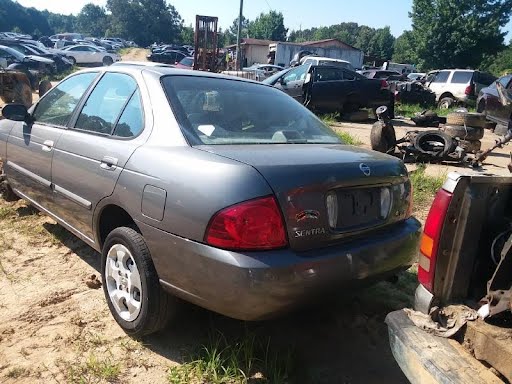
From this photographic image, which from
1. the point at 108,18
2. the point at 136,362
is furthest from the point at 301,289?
the point at 108,18

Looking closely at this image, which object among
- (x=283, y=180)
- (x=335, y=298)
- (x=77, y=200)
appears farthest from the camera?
(x=77, y=200)

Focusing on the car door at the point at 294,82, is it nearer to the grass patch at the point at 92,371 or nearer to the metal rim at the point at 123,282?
the metal rim at the point at 123,282

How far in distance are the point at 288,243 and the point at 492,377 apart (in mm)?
1003

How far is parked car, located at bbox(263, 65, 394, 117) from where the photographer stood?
13297mm

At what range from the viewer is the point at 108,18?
101 metres

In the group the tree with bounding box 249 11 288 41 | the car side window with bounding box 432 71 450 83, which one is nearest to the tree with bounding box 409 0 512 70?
the car side window with bounding box 432 71 450 83

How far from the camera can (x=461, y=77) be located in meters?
20.2

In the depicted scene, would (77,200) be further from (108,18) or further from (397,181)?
(108,18)

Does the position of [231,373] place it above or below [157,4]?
below

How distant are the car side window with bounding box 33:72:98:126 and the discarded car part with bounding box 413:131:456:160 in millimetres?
6152

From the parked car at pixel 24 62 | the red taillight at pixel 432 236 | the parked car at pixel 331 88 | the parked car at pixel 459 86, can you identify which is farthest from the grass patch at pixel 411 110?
the parked car at pixel 24 62

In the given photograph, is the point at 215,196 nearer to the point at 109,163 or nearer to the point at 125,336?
the point at 109,163

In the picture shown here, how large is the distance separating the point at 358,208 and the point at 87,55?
37.9 m

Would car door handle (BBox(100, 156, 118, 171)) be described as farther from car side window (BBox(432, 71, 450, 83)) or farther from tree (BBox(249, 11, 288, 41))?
tree (BBox(249, 11, 288, 41))
